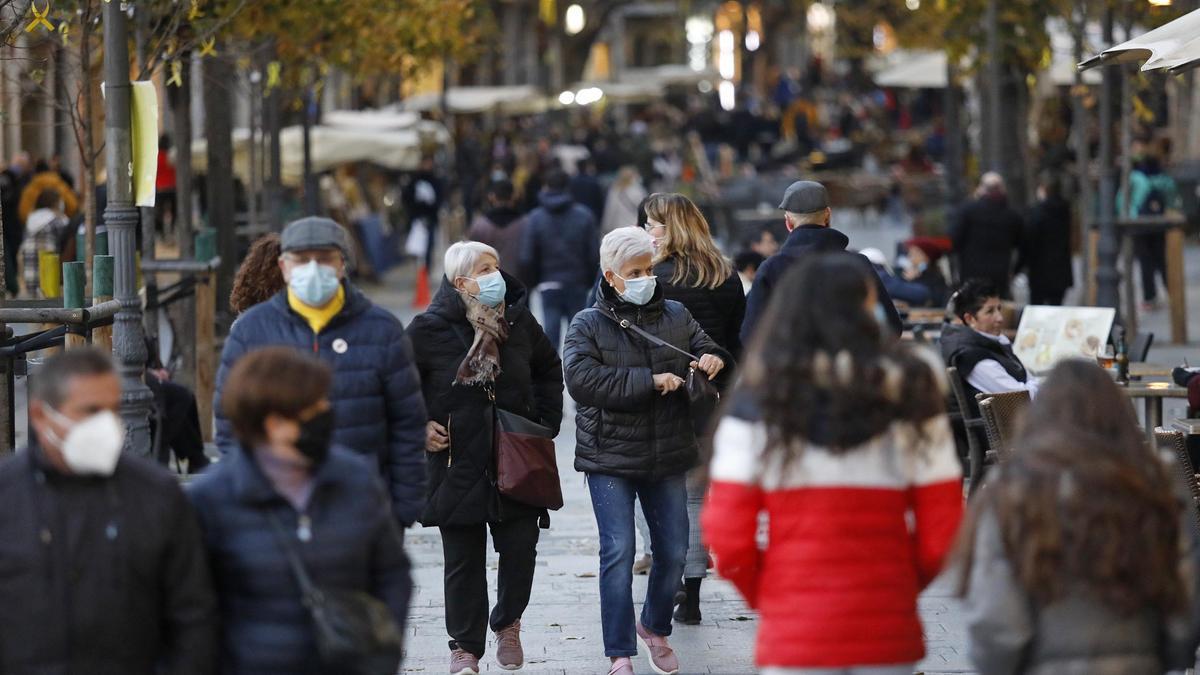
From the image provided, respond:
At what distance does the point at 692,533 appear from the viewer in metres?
8.45

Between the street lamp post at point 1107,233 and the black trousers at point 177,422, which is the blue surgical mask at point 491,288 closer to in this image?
the black trousers at point 177,422

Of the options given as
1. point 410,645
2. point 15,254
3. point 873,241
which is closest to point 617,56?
Result: point 873,241

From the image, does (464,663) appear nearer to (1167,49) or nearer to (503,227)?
(1167,49)

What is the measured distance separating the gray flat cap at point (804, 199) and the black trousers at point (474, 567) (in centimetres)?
176

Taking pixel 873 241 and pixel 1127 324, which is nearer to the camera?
pixel 1127 324

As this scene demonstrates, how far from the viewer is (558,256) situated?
15.2 metres

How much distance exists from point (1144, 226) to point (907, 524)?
42.9ft

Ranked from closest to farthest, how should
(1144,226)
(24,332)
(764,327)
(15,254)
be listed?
(764,327) < (24,332) < (1144,226) < (15,254)

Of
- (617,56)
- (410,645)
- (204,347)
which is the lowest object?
(410,645)

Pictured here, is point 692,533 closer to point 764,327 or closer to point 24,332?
point 24,332

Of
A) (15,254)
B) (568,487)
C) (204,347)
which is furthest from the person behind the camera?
(15,254)

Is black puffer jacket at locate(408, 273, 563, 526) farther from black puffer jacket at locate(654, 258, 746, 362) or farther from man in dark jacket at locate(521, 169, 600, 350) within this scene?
man in dark jacket at locate(521, 169, 600, 350)

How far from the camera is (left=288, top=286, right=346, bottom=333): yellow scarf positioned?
5859mm

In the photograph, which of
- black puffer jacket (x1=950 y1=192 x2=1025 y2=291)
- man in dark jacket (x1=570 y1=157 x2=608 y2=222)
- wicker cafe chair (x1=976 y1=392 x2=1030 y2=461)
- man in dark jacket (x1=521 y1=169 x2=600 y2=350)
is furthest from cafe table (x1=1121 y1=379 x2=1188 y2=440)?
man in dark jacket (x1=570 y1=157 x2=608 y2=222)
